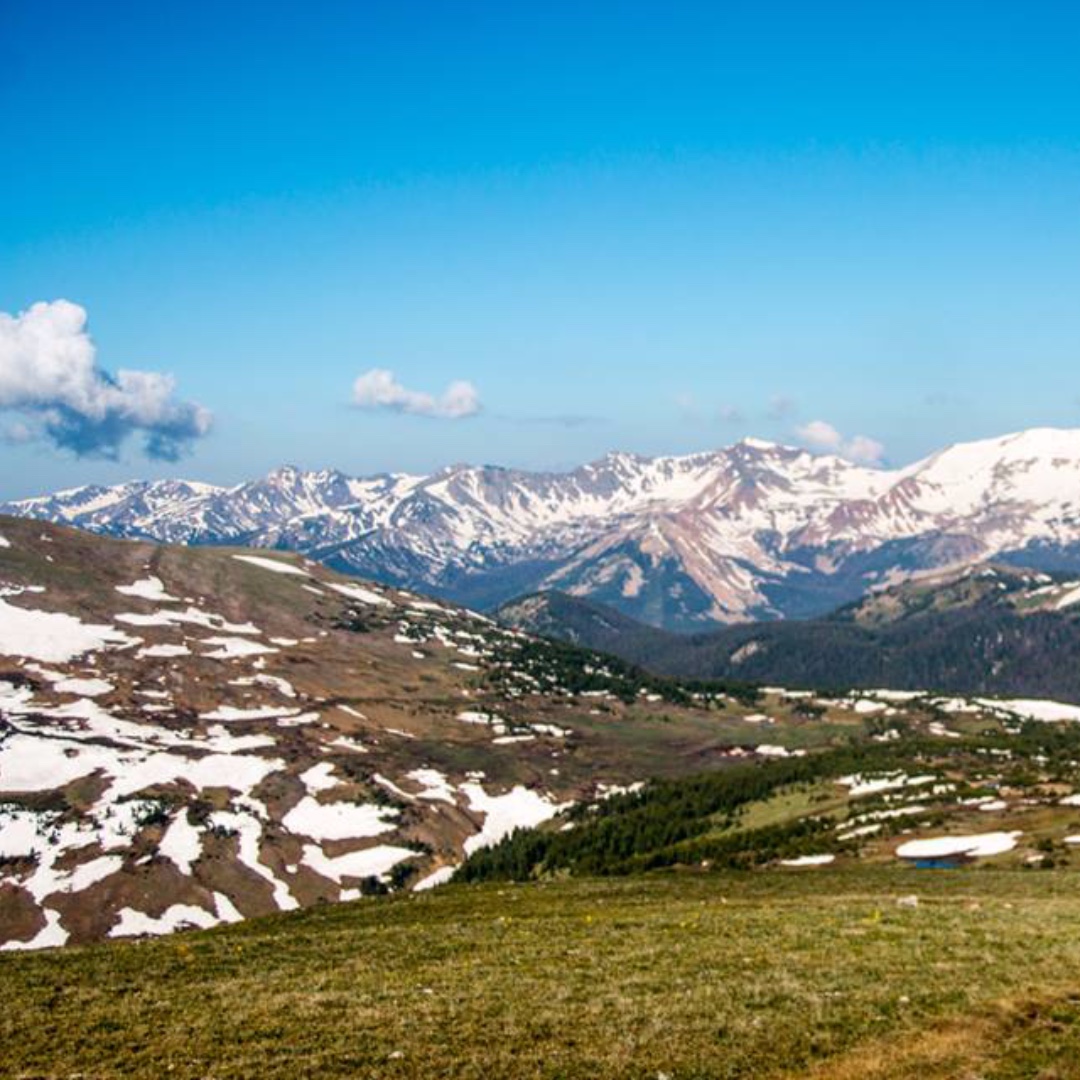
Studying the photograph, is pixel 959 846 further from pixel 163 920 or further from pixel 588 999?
pixel 163 920

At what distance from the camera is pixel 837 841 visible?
96.1 metres

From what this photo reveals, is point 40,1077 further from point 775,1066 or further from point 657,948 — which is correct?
point 657,948

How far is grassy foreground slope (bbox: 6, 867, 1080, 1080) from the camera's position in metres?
24.0

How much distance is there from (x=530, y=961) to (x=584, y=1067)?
11358 mm

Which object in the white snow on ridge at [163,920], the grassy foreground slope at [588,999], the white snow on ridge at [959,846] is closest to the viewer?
the grassy foreground slope at [588,999]

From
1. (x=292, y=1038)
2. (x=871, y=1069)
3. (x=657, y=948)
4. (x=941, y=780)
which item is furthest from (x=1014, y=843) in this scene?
(x=941, y=780)

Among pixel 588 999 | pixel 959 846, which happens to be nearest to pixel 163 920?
pixel 959 846

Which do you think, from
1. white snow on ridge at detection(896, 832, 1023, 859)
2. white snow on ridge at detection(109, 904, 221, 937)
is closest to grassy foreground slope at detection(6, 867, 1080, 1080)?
white snow on ridge at detection(896, 832, 1023, 859)

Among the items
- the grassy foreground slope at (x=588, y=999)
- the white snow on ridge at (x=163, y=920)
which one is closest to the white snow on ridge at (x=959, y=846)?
the grassy foreground slope at (x=588, y=999)

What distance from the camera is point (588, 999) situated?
Result: 29.0 m

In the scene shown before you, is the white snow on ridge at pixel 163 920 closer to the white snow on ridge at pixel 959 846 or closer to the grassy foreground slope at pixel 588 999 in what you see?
the white snow on ridge at pixel 959 846

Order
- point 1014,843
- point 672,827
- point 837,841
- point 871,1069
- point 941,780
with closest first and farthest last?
1. point 871,1069
2. point 1014,843
3. point 837,841
4. point 941,780
5. point 672,827

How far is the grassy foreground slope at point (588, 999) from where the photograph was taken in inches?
945

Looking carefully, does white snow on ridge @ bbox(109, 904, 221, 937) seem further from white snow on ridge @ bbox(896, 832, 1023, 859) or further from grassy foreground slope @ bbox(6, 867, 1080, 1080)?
grassy foreground slope @ bbox(6, 867, 1080, 1080)
